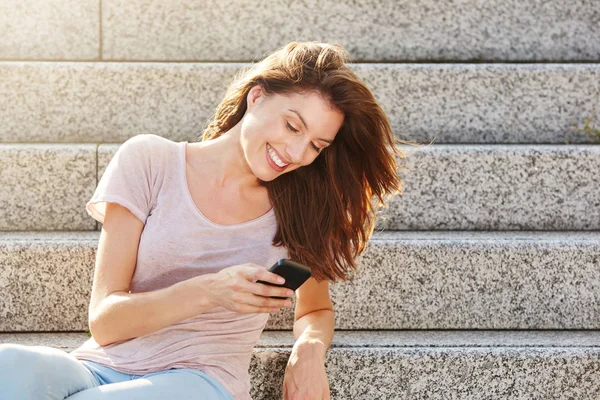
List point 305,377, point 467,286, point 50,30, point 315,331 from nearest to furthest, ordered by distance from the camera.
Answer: point 305,377 < point 315,331 < point 467,286 < point 50,30

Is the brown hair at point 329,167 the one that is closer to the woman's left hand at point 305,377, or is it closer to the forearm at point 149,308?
the woman's left hand at point 305,377

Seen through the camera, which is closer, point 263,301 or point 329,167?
point 263,301

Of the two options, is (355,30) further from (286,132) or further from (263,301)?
(263,301)

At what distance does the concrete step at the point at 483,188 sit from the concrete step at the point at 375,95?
0.30m

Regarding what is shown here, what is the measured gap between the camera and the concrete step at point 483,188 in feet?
10.5

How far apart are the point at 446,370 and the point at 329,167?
748 millimetres

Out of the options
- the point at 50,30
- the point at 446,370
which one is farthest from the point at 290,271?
the point at 50,30

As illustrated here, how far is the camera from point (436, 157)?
324cm

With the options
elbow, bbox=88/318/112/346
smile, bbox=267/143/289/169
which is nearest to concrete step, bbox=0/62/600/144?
smile, bbox=267/143/289/169

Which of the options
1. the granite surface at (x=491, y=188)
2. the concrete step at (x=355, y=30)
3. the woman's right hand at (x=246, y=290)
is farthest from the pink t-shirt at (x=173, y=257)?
the concrete step at (x=355, y=30)

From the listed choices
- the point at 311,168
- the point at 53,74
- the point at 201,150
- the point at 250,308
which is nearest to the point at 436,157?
the point at 311,168

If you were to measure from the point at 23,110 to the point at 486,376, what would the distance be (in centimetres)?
217

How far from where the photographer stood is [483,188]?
10.7ft

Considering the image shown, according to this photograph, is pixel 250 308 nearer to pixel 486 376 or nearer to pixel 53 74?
pixel 486 376
